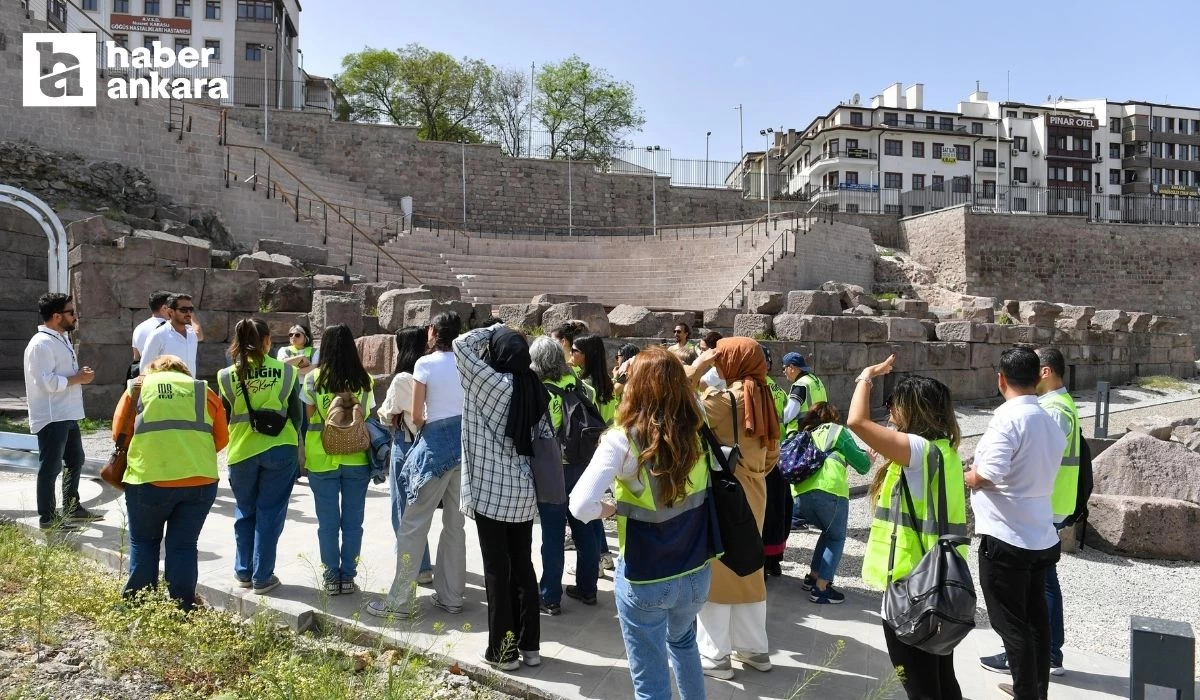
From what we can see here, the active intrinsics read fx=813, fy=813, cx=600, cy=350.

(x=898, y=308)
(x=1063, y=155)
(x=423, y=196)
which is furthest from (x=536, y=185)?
(x=1063, y=155)

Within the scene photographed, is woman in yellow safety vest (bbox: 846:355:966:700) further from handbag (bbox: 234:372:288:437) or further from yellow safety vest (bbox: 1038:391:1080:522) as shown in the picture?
handbag (bbox: 234:372:288:437)

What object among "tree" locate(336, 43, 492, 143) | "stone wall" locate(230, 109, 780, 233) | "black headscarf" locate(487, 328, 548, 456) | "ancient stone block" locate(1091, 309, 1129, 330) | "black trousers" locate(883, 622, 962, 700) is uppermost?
"tree" locate(336, 43, 492, 143)

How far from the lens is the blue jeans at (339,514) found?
506 cm

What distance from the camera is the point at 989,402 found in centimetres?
1731

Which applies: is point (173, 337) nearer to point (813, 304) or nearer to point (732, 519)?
point (732, 519)

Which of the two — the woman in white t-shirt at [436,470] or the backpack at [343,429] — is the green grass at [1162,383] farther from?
the backpack at [343,429]

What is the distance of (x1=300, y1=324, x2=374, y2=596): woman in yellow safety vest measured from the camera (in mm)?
5047

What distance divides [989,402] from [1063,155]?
5652 cm

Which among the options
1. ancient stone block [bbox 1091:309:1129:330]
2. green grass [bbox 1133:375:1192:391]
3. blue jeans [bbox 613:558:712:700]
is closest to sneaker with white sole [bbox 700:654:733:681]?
blue jeans [bbox 613:558:712:700]

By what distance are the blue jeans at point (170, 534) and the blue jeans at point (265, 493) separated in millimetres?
451

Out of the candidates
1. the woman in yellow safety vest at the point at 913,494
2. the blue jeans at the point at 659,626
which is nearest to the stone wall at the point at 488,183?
the woman in yellow safety vest at the point at 913,494

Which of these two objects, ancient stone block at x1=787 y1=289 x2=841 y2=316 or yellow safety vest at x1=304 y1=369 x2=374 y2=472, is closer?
yellow safety vest at x1=304 y1=369 x2=374 y2=472

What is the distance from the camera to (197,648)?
420cm

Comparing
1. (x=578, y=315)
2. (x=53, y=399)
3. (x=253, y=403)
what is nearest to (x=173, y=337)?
(x=53, y=399)
